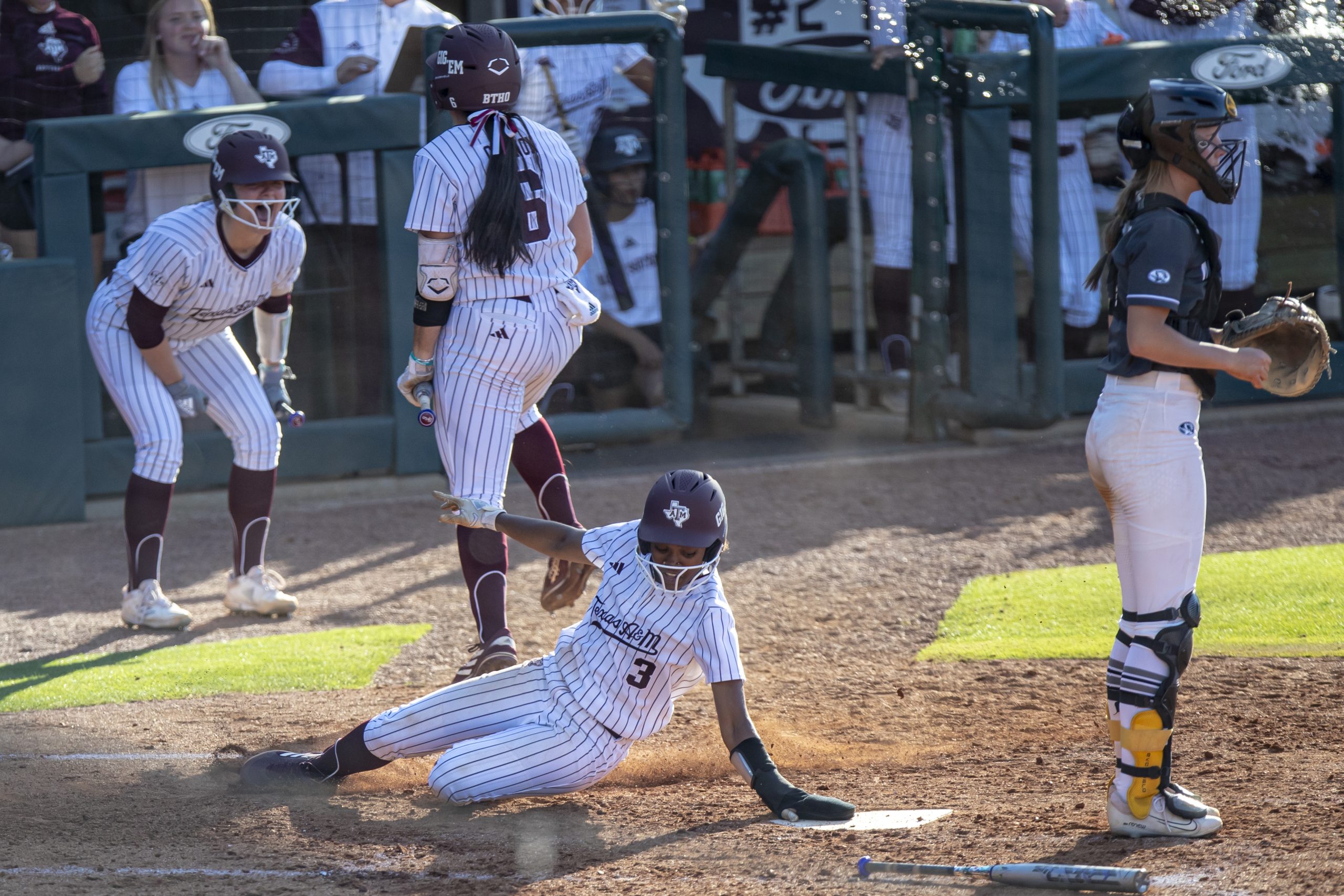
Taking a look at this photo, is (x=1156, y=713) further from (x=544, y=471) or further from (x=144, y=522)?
(x=144, y=522)

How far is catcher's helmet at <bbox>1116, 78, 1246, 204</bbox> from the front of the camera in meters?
3.08

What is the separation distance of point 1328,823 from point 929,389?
5.25 m

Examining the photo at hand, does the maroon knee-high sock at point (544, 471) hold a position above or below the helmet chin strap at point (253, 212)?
below

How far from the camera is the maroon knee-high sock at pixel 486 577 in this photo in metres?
4.40

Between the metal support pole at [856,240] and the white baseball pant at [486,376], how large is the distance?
4.67 meters

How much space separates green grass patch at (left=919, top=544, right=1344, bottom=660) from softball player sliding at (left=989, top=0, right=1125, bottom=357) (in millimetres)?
2602

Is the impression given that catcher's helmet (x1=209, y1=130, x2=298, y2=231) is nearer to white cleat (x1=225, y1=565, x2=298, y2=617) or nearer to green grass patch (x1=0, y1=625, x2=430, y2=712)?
white cleat (x1=225, y1=565, x2=298, y2=617)

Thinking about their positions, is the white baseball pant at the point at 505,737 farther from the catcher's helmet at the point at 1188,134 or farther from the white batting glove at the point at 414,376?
the catcher's helmet at the point at 1188,134

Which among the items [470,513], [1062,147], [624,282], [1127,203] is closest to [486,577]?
[470,513]

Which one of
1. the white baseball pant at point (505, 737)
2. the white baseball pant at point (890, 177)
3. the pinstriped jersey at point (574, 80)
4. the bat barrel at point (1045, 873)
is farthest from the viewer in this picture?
the white baseball pant at point (890, 177)

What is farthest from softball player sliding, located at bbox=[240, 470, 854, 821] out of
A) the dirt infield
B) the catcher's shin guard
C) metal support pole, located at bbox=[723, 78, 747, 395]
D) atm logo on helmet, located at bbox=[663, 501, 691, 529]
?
metal support pole, located at bbox=[723, 78, 747, 395]

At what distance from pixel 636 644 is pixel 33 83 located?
18.5 feet

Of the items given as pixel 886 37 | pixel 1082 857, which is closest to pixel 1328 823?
pixel 1082 857

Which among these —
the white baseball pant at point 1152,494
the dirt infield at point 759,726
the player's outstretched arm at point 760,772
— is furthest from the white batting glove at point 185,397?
the white baseball pant at point 1152,494
